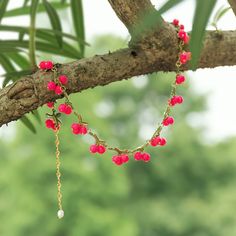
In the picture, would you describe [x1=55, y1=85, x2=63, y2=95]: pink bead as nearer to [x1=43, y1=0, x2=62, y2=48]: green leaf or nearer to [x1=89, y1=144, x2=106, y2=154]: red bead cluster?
[x1=89, y1=144, x2=106, y2=154]: red bead cluster

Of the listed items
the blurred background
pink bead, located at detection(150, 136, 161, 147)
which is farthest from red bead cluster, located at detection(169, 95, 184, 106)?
the blurred background

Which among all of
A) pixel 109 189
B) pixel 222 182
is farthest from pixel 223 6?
pixel 222 182

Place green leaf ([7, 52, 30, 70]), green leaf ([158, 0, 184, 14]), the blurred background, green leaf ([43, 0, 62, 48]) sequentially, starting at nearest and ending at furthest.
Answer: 1. green leaf ([158, 0, 184, 14])
2. green leaf ([43, 0, 62, 48])
3. green leaf ([7, 52, 30, 70])
4. the blurred background

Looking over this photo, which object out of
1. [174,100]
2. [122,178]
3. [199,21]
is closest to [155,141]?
[174,100]

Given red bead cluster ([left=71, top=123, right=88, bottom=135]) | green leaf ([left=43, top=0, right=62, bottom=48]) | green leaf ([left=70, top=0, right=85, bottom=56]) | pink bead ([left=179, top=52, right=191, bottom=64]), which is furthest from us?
green leaf ([left=70, top=0, right=85, bottom=56])

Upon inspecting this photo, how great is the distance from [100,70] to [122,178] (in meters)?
10.3

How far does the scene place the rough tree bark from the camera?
1.60m

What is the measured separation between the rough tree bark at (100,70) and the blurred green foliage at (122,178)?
8.89 metres

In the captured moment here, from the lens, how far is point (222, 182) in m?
13.7

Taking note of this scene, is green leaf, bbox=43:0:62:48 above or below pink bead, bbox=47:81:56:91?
above

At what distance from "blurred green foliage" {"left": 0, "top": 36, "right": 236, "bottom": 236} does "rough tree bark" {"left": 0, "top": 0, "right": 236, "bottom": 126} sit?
8.89 meters

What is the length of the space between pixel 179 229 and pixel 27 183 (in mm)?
3324

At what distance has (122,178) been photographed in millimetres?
11820

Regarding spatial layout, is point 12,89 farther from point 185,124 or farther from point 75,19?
point 185,124
